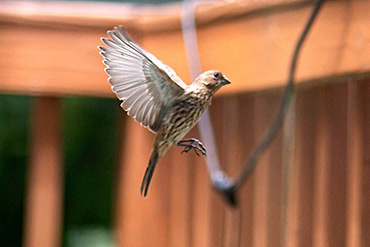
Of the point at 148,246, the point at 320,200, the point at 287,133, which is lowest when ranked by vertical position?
the point at 148,246

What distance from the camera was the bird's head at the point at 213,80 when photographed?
0.41m

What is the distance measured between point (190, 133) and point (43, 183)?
0.66 metres

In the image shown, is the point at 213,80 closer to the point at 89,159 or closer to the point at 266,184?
the point at 266,184

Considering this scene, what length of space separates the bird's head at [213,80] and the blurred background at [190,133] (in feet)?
1.38

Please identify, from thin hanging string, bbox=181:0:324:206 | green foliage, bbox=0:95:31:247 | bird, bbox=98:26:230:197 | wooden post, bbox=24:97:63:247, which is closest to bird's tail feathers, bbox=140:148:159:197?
bird, bbox=98:26:230:197

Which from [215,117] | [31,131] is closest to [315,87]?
[215,117]

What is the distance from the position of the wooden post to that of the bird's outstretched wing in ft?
3.31

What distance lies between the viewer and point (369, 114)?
0.87 m

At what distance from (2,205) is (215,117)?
18.8 inches

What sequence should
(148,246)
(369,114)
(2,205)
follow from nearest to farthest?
1. (369,114)
2. (2,205)
3. (148,246)

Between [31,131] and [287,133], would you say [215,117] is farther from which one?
[31,131]

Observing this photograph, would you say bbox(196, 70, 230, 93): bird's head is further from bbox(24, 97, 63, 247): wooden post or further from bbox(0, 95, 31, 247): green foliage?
bbox(24, 97, 63, 247): wooden post

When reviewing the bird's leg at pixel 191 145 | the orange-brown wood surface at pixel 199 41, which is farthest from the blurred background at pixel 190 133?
the bird's leg at pixel 191 145

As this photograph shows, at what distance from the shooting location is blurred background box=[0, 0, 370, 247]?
916 millimetres
